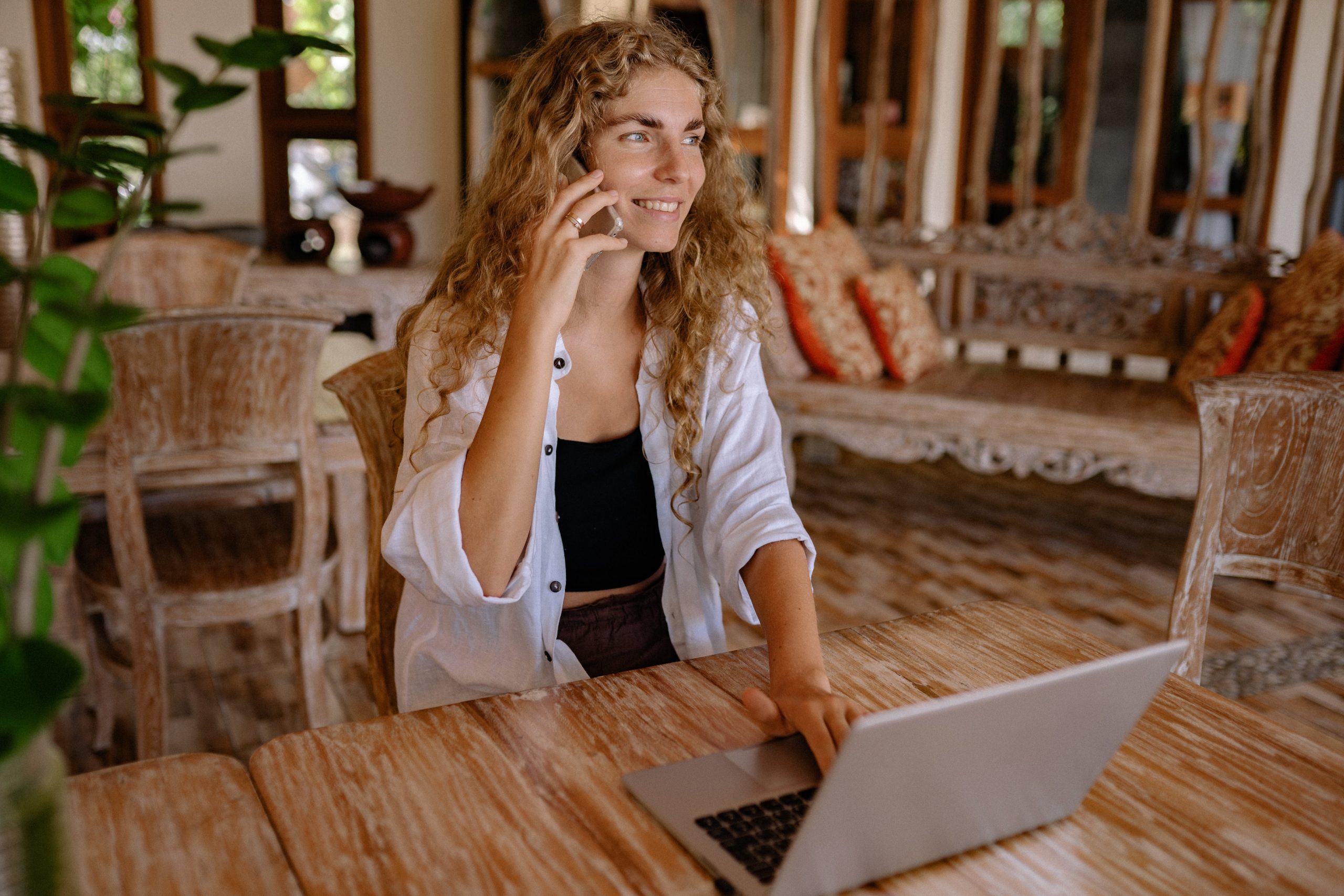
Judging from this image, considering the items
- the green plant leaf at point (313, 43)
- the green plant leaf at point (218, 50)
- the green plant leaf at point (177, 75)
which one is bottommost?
the green plant leaf at point (177, 75)

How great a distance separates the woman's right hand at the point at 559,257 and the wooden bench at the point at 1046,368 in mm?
2364

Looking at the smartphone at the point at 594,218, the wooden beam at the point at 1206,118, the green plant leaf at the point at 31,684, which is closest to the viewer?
the green plant leaf at the point at 31,684

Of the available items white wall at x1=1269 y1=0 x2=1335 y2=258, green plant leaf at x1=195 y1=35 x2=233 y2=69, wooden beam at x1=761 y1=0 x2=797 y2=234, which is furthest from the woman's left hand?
white wall at x1=1269 y1=0 x2=1335 y2=258

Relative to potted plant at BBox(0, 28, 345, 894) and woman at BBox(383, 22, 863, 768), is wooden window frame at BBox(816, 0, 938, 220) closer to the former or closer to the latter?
woman at BBox(383, 22, 863, 768)

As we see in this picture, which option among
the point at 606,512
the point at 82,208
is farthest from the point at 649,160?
the point at 82,208

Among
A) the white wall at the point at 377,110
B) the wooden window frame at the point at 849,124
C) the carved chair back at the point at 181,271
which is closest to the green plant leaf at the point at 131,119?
the carved chair back at the point at 181,271

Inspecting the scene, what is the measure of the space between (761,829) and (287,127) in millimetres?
5193

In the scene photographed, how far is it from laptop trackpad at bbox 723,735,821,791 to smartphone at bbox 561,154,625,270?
654 millimetres

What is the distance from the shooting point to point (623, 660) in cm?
154

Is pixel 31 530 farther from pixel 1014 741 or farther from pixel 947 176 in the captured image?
pixel 947 176

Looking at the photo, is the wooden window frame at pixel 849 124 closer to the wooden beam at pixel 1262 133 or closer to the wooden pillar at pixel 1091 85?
the wooden pillar at pixel 1091 85

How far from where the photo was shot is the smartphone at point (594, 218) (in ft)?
4.62

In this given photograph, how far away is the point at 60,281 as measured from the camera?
1.96 ft

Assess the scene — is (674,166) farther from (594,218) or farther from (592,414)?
(592,414)
